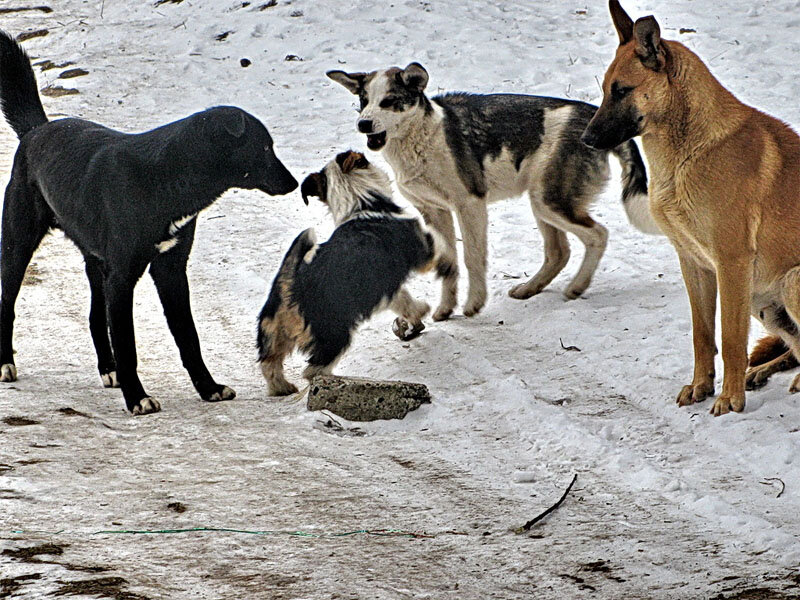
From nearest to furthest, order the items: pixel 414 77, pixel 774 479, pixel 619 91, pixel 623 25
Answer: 1. pixel 774 479
2. pixel 619 91
3. pixel 623 25
4. pixel 414 77

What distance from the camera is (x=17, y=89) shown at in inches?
234

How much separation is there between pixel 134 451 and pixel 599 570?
2.43 meters

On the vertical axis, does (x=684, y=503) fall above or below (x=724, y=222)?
below

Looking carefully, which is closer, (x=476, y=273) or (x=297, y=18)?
(x=476, y=273)

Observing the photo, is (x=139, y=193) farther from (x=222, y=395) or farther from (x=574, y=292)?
(x=574, y=292)

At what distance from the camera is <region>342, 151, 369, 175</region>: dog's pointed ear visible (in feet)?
20.1

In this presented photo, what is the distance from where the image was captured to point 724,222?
4664mm

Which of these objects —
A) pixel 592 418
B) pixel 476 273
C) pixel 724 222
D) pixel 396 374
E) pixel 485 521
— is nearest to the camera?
pixel 485 521

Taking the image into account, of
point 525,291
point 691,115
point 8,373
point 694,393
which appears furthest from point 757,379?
point 8,373

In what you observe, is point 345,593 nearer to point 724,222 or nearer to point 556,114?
point 724,222

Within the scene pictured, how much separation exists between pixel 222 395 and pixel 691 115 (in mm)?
3068

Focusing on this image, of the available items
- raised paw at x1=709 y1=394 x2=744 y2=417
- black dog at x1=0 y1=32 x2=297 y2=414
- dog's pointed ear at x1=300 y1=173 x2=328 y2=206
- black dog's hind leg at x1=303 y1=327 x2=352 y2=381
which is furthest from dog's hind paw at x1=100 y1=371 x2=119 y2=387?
raised paw at x1=709 y1=394 x2=744 y2=417

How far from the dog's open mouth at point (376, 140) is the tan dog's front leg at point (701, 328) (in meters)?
Answer: 2.64

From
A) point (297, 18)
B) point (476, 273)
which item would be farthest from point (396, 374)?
point (297, 18)
